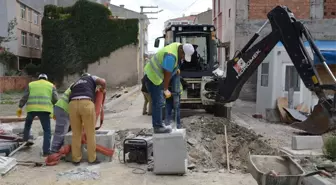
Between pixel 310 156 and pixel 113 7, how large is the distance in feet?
203

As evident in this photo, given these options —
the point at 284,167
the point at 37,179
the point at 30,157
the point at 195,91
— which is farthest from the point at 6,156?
the point at 195,91

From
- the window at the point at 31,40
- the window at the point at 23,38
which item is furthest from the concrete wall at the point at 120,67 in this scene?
the window at the point at 31,40

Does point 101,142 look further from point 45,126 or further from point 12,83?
point 12,83

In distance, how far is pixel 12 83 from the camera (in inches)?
1195

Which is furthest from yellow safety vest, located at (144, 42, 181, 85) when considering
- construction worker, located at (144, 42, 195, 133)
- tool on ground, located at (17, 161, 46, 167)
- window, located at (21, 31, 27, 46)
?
window, located at (21, 31, 27, 46)

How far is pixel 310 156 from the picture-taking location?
7.65m

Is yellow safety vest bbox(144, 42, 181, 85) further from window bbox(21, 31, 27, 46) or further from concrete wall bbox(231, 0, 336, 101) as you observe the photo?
window bbox(21, 31, 27, 46)

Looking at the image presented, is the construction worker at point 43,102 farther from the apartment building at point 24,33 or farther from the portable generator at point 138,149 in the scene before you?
the apartment building at point 24,33

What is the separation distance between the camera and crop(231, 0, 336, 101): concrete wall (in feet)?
64.7

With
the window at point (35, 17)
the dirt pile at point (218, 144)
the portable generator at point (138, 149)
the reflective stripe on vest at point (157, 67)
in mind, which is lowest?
the dirt pile at point (218, 144)

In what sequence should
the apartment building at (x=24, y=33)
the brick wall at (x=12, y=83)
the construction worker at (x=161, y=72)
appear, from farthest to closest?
1. the apartment building at (x=24, y=33)
2. the brick wall at (x=12, y=83)
3. the construction worker at (x=161, y=72)

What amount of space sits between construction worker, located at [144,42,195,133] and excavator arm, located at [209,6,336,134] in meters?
2.16

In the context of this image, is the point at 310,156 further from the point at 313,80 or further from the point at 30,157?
the point at 30,157

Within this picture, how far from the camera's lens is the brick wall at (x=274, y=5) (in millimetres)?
19672
